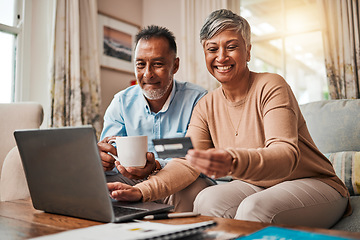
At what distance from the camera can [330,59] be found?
122 inches

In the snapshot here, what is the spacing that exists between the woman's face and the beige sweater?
0.27 feet

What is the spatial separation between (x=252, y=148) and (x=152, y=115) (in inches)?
25.6

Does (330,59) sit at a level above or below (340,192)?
above

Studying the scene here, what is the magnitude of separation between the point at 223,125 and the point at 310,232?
0.69 m

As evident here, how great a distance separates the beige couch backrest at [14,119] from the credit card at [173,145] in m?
1.43

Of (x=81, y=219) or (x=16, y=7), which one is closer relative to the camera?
(x=81, y=219)

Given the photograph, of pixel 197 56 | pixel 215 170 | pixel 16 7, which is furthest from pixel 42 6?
pixel 215 170

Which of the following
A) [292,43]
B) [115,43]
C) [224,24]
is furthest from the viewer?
[115,43]

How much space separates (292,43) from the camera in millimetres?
3689

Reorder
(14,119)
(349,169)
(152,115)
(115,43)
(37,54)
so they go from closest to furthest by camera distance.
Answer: (349,169)
(152,115)
(14,119)
(37,54)
(115,43)

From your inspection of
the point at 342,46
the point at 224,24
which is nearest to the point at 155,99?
the point at 224,24

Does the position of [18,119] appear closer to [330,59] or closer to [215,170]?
[215,170]

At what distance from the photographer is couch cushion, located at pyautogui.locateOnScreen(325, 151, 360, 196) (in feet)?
5.01

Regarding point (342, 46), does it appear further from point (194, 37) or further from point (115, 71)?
point (115, 71)
